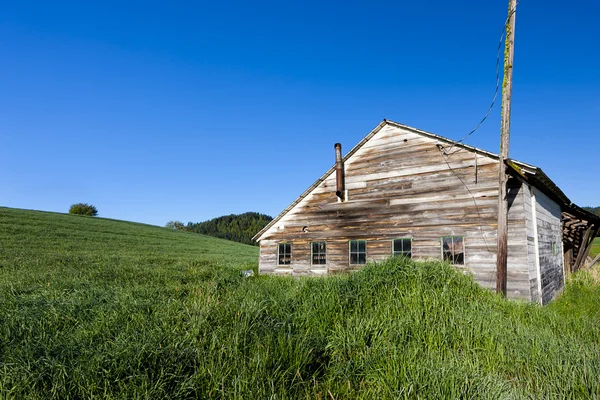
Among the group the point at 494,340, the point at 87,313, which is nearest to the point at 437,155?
the point at 494,340

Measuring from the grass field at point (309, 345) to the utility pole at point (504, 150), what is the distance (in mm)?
2068

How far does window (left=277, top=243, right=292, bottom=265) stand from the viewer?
16.1 meters

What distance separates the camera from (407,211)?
1280cm

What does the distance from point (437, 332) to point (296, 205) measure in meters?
11.4

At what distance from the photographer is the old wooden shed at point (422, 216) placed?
10.8 meters

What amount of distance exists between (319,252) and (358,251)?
194 centimetres

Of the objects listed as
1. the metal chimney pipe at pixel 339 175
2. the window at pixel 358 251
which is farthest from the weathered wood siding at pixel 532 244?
the metal chimney pipe at pixel 339 175

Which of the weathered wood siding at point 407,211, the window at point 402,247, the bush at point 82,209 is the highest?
the bush at point 82,209

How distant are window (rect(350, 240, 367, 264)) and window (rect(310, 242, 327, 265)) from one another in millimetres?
1317

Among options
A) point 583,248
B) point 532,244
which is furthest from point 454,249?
point 583,248

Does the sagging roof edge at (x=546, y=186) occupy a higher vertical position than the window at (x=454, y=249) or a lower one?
higher

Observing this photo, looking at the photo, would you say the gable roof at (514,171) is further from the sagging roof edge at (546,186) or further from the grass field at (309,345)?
the grass field at (309,345)

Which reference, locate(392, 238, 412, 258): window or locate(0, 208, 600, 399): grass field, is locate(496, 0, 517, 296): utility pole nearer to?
locate(0, 208, 600, 399): grass field

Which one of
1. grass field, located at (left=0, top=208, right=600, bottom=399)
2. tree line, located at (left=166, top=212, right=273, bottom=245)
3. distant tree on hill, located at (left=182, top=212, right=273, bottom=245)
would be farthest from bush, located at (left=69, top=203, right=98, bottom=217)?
grass field, located at (left=0, top=208, right=600, bottom=399)
